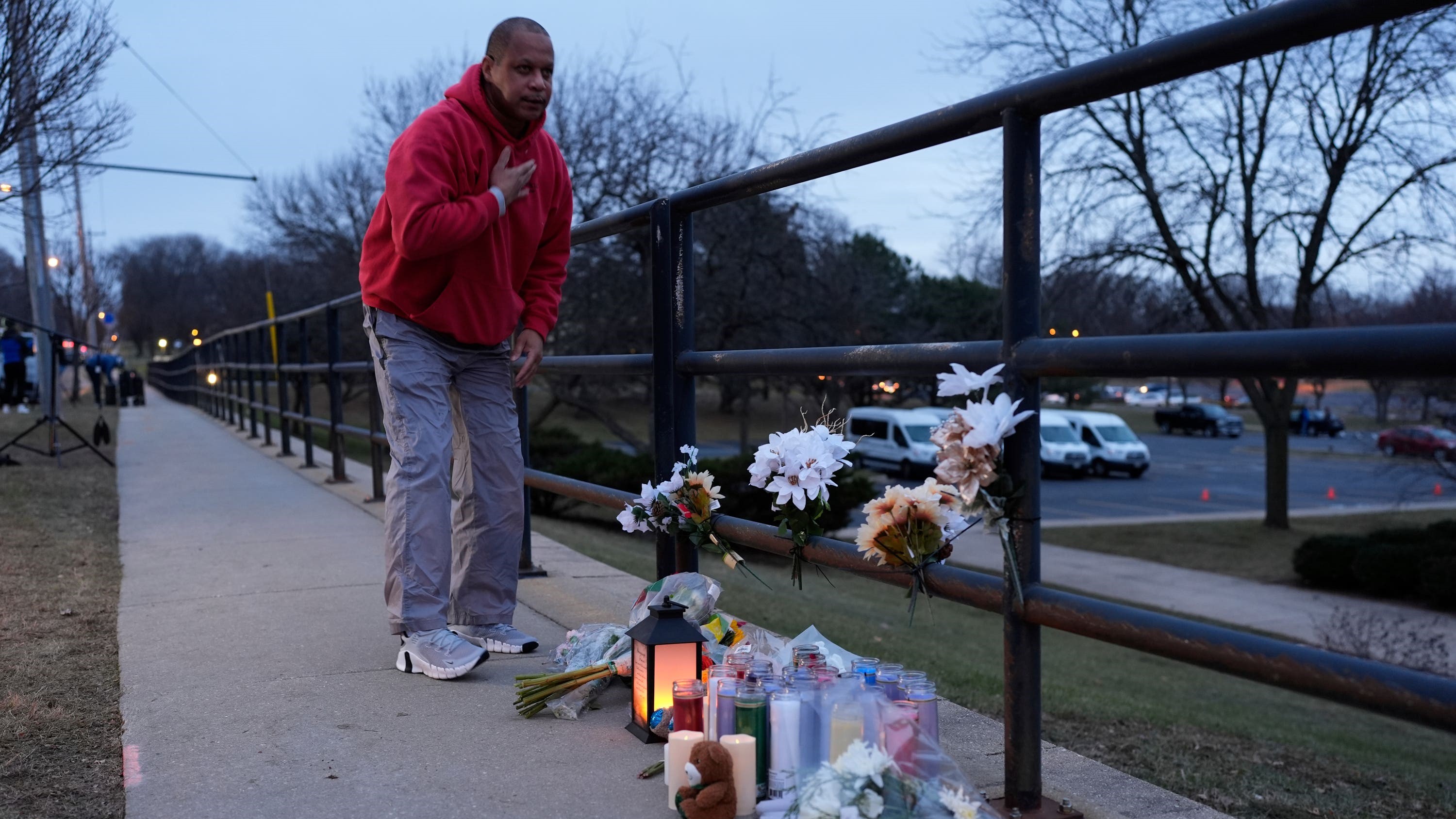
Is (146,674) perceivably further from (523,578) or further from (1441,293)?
(1441,293)

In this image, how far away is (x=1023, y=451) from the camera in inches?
83.2

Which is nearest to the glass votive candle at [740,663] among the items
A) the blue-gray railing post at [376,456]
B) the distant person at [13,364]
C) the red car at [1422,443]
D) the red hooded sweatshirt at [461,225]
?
the red hooded sweatshirt at [461,225]

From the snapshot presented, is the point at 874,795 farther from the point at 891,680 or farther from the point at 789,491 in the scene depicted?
the point at 789,491

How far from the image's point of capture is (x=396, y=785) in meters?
2.36

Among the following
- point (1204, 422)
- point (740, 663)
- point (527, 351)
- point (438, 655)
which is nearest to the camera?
point (740, 663)

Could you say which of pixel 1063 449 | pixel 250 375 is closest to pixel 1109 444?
pixel 1063 449

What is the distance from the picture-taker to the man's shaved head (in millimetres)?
3195

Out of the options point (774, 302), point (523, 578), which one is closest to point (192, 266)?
point (774, 302)

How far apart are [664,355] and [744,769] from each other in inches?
63.4

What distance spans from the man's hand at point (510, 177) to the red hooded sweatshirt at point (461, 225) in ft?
0.14

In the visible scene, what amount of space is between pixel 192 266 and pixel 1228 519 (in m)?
88.3

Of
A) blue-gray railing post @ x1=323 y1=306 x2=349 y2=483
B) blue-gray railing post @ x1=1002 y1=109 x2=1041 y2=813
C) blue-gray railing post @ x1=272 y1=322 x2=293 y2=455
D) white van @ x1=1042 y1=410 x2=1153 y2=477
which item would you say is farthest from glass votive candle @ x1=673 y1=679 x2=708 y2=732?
white van @ x1=1042 y1=410 x2=1153 y2=477

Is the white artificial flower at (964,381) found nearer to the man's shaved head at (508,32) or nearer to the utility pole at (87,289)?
the man's shaved head at (508,32)

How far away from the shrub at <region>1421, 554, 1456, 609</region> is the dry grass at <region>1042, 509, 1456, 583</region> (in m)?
2.32
